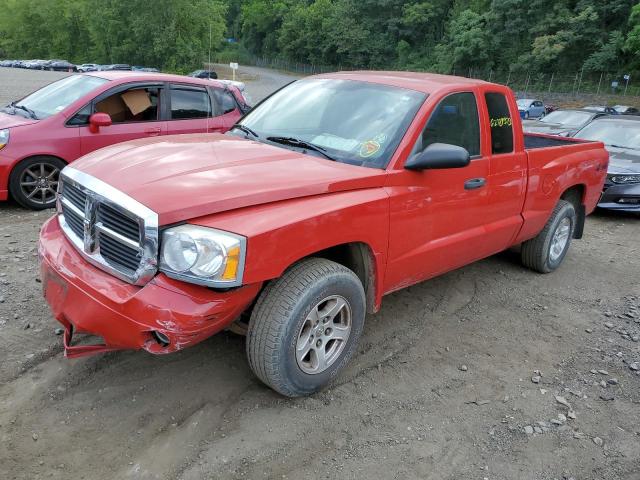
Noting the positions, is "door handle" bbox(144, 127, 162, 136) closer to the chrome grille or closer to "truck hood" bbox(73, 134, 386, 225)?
"truck hood" bbox(73, 134, 386, 225)

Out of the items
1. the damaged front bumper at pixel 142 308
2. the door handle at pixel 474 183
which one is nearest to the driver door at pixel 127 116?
the damaged front bumper at pixel 142 308

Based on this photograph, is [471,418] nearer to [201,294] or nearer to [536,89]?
[201,294]

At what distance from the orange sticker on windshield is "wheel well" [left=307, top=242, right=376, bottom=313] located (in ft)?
1.95

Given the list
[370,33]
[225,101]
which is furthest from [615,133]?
[370,33]

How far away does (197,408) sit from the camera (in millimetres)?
3076

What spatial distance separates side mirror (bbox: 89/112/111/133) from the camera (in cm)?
643

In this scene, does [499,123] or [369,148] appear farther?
[499,123]

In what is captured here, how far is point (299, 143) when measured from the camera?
3680 millimetres

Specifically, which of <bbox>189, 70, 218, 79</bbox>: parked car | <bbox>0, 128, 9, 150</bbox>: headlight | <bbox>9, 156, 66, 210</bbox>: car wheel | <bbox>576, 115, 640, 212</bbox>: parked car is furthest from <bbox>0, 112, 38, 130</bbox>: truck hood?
<bbox>189, 70, 218, 79</bbox>: parked car

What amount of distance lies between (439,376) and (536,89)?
53.9 meters

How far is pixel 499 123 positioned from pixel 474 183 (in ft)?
→ 2.26

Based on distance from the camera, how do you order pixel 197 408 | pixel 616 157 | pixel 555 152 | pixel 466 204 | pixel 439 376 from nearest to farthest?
pixel 197 408, pixel 439 376, pixel 466 204, pixel 555 152, pixel 616 157

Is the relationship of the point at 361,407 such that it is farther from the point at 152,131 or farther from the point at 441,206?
the point at 152,131

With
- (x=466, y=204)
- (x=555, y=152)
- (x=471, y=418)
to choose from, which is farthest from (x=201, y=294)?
(x=555, y=152)
